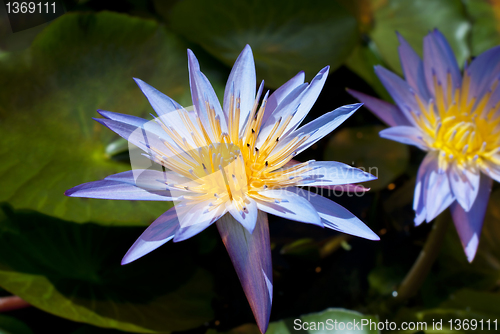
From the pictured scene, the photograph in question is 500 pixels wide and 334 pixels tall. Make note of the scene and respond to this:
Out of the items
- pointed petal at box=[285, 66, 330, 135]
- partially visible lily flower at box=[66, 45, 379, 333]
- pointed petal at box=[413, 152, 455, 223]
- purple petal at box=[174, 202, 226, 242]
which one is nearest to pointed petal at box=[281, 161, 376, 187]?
partially visible lily flower at box=[66, 45, 379, 333]

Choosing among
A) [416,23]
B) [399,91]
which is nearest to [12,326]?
[399,91]

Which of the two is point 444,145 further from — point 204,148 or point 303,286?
point 204,148

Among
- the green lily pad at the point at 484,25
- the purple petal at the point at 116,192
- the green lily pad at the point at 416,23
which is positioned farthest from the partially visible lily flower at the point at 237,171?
the green lily pad at the point at 484,25

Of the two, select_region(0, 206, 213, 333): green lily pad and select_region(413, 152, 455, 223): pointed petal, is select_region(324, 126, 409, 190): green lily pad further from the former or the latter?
select_region(0, 206, 213, 333): green lily pad

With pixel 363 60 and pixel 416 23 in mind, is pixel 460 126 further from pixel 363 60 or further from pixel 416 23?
pixel 416 23

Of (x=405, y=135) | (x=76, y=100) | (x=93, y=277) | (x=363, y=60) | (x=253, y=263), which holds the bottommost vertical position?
(x=93, y=277)

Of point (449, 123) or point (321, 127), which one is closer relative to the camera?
point (321, 127)
